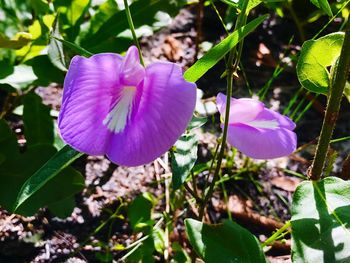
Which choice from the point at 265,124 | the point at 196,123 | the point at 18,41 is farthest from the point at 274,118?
the point at 18,41

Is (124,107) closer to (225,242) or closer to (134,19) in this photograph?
(225,242)

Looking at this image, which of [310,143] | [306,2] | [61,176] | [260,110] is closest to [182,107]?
[260,110]

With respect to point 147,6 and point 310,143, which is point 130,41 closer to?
point 147,6

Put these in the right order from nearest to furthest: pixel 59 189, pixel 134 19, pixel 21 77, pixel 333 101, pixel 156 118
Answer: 1. pixel 156 118
2. pixel 333 101
3. pixel 59 189
4. pixel 21 77
5. pixel 134 19

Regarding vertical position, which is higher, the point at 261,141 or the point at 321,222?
the point at 261,141

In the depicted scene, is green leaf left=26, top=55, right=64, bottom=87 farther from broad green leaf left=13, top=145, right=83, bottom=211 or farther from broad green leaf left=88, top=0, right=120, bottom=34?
broad green leaf left=13, top=145, right=83, bottom=211

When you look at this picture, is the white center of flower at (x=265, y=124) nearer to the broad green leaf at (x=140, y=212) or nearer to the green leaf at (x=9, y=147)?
the broad green leaf at (x=140, y=212)
